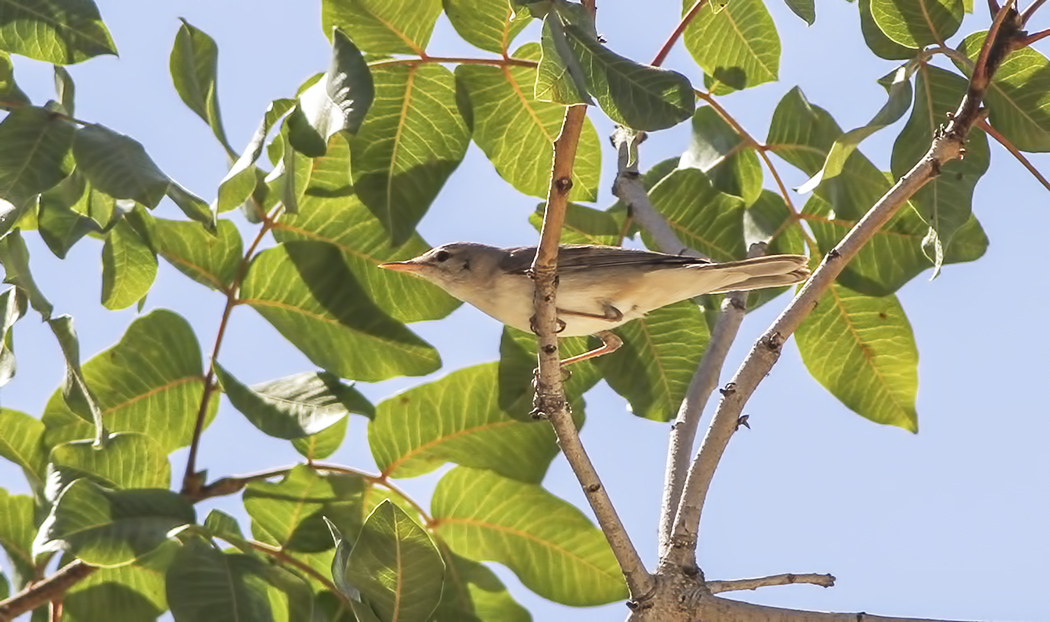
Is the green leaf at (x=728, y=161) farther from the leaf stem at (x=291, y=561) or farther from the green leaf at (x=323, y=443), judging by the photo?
the leaf stem at (x=291, y=561)

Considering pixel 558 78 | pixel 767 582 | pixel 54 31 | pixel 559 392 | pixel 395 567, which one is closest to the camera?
pixel 558 78

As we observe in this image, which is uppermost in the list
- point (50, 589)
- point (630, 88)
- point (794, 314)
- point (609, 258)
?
point (609, 258)

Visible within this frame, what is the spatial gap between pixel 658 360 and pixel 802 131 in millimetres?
833

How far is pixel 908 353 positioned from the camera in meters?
3.73

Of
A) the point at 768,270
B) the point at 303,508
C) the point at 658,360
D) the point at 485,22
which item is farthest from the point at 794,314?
the point at 303,508

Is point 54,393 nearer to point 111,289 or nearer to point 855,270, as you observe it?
point 111,289

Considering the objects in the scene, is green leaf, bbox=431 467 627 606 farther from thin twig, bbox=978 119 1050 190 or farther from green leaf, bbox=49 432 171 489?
thin twig, bbox=978 119 1050 190

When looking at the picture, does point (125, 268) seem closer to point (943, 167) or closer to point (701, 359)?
point (701, 359)

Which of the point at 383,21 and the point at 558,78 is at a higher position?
the point at 383,21

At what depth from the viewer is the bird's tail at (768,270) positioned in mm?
3527

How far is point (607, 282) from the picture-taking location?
3.69 m

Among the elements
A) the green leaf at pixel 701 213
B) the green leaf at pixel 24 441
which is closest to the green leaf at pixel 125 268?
the green leaf at pixel 24 441

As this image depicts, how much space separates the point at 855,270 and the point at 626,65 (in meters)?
1.53

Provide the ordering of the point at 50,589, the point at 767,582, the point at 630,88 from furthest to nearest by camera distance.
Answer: the point at 50,589 → the point at 767,582 → the point at 630,88
